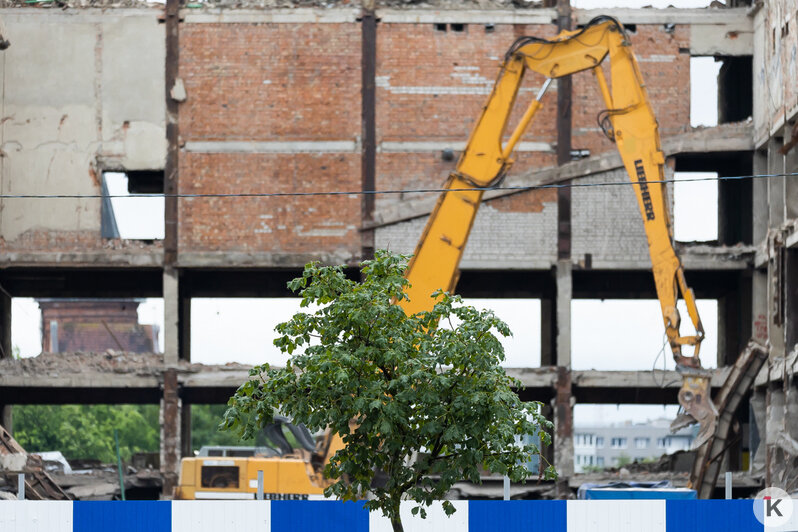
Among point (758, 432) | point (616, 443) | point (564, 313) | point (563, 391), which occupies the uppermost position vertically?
point (564, 313)

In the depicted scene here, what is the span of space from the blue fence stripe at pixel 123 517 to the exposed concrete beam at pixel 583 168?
14.7m

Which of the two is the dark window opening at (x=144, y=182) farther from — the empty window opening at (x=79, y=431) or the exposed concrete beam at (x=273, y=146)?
the empty window opening at (x=79, y=431)

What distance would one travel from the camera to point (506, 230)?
2556cm

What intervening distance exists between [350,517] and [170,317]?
587 inches

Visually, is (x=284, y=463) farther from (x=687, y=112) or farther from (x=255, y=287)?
(x=687, y=112)

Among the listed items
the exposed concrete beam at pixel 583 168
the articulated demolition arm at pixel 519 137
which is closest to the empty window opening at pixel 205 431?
the exposed concrete beam at pixel 583 168

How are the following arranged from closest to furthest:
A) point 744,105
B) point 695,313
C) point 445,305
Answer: point 445,305
point 695,313
point 744,105

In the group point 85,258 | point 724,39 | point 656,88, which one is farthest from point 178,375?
point 724,39

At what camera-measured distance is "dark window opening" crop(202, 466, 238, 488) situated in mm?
21781

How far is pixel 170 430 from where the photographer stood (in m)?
25.1

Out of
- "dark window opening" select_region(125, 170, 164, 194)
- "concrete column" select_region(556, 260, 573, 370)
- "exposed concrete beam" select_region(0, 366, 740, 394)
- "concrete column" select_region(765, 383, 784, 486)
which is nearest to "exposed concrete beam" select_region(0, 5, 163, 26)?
"dark window opening" select_region(125, 170, 164, 194)

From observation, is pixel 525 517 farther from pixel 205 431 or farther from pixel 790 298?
pixel 205 431

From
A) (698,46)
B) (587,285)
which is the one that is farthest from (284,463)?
(698,46)

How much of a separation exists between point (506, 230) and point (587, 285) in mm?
4699
